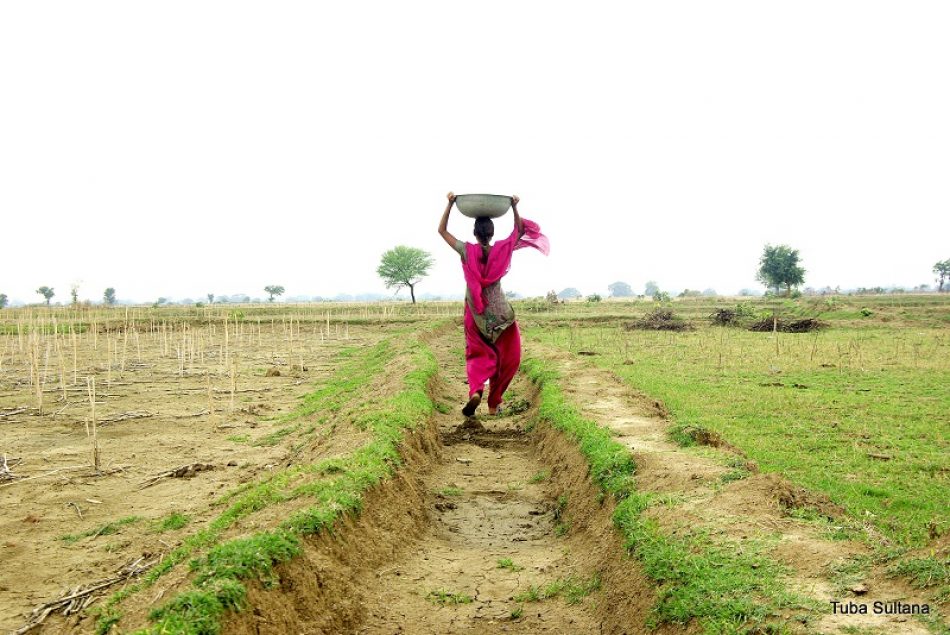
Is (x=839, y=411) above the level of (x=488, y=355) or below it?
below

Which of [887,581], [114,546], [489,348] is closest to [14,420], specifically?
[114,546]

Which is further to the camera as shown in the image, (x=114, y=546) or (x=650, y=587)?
(x=114, y=546)

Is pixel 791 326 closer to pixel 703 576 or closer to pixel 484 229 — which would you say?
pixel 484 229

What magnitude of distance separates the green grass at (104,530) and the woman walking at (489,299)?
15.7 ft

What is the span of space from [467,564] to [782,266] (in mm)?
64954

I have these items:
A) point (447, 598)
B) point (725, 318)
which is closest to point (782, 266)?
point (725, 318)

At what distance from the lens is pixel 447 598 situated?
15.6 feet

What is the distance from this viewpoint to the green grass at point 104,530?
5.61 m

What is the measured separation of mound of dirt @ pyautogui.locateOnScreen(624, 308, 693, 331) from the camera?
2928 centimetres

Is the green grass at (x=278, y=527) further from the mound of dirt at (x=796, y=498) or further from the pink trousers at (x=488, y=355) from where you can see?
the mound of dirt at (x=796, y=498)

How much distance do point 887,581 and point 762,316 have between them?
2854 centimetres

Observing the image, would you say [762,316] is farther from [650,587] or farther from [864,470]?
[650,587]

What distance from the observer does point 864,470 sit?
23.0 ft

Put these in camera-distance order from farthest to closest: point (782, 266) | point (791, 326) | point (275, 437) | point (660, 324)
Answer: point (782, 266) → point (660, 324) → point (791, 326) → point (275, 437)
